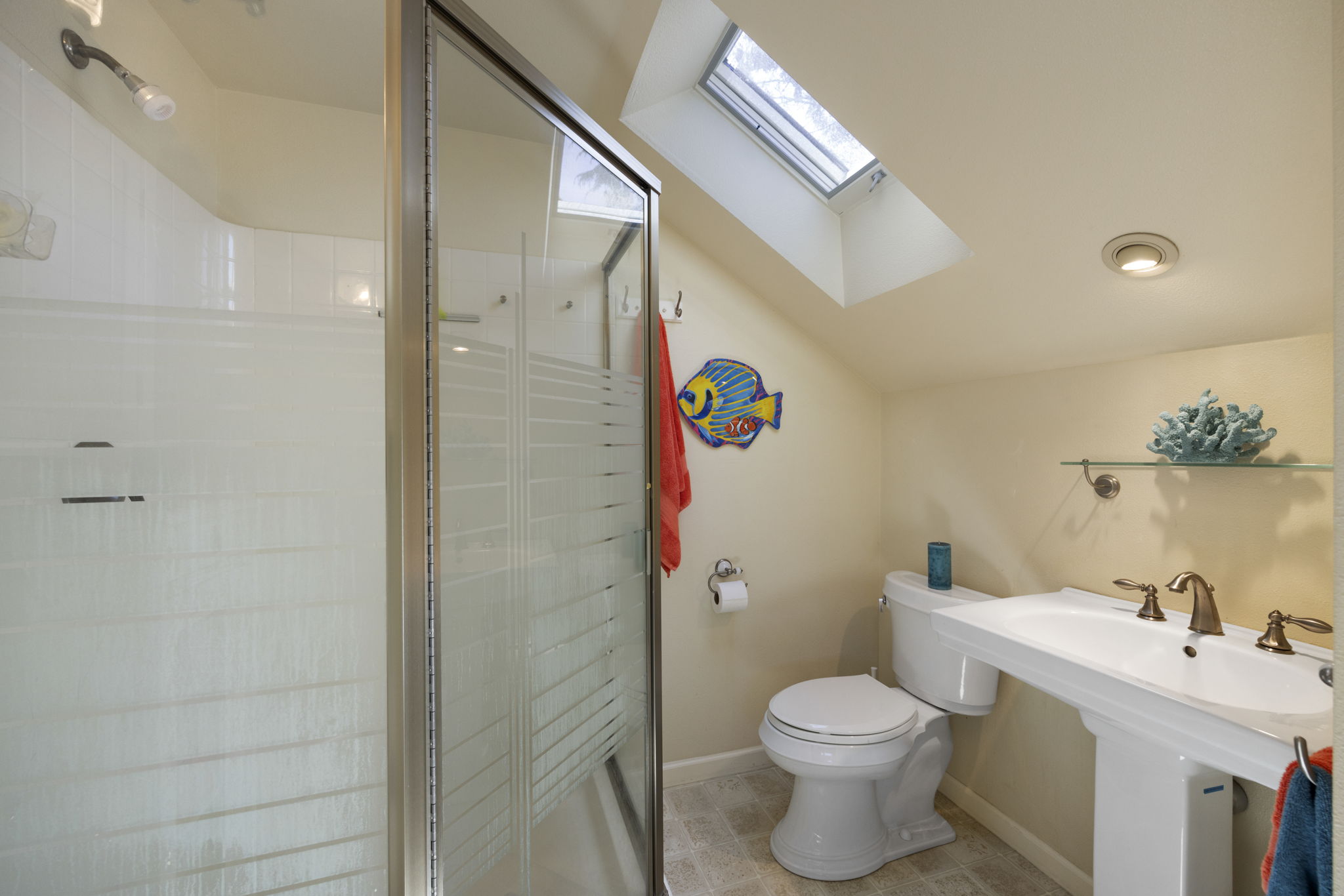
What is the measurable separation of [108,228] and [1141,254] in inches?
76.1

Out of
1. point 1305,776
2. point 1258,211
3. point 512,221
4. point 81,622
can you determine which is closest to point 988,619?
point 1305,776

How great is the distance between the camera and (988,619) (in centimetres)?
134

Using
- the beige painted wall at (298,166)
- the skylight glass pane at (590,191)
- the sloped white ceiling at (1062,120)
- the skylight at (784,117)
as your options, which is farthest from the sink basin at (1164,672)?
the beige painted wall at (298,166)

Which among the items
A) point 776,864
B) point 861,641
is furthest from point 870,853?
point 861,641

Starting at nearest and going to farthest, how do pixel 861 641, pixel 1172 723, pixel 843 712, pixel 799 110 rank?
pixel 1172 723, pixel 843 712, pixel 799 110, pixel 861 641

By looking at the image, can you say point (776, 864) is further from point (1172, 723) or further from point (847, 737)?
point (1172, 723)

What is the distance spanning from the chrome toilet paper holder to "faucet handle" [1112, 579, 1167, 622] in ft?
3.71

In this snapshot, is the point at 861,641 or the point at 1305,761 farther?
the point at 861,641

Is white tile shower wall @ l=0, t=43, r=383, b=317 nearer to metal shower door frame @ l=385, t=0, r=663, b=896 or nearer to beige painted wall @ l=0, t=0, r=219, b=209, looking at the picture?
beige painted wall @ l=0, t=0, r=219, b=209

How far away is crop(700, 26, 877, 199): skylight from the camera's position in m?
1.67

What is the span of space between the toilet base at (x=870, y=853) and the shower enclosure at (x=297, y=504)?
784 millimetres

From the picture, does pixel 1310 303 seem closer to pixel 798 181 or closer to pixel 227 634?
pixel 798 181

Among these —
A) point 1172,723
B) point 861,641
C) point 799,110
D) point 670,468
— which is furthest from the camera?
point 861,641

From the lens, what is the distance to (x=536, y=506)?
981 millimetres
